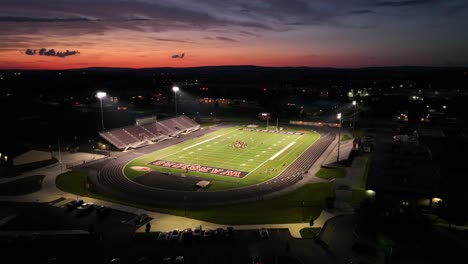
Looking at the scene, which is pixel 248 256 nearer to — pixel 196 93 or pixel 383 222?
pixel 383 222

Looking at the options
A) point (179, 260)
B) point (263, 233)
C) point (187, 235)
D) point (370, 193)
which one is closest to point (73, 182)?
point (187, 235)

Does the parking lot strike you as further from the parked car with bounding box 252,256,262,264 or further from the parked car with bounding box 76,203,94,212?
the parked car with bounding box 76,203,94,212

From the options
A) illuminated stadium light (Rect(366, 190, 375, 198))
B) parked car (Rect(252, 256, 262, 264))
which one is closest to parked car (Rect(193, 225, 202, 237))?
parked car (Rect(252, 256, 262, 264))

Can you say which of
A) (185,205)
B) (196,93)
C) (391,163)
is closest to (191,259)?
(185,205)

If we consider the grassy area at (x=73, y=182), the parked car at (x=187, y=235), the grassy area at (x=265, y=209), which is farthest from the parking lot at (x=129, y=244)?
the grassy area at (x=73, y=182)

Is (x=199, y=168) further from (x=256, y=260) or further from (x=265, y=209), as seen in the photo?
(x=256, y=260)

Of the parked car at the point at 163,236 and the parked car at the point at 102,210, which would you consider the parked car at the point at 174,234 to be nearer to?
the parked car at the point at 163,236
